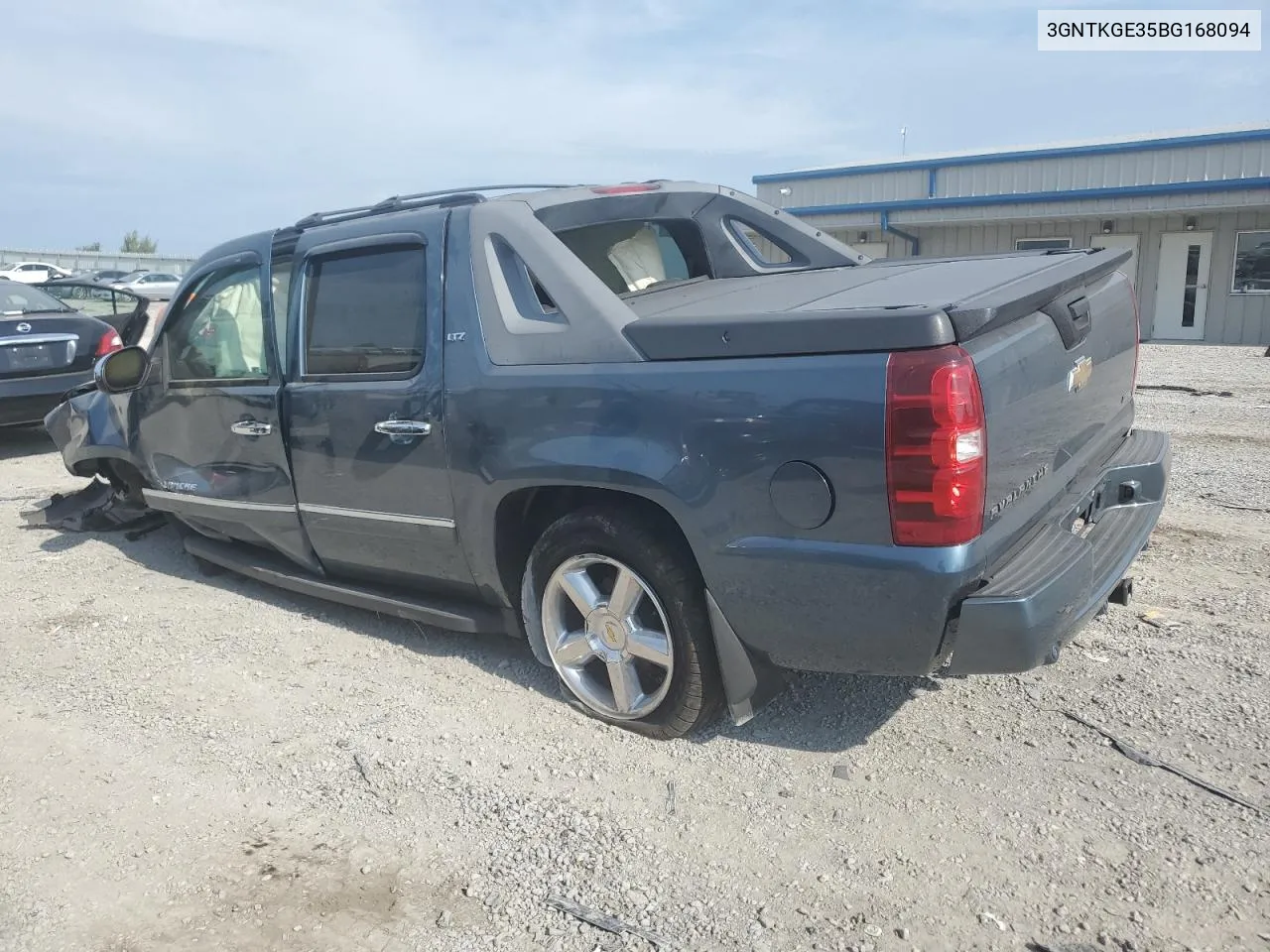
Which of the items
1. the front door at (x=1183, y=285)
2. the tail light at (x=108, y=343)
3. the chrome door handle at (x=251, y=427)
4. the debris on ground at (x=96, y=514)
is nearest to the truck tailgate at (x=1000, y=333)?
the chrome door handle at (x=251, y=427)

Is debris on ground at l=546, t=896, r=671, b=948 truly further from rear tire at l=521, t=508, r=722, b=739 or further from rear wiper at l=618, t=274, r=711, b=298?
rear wiper at l=618, t=274, r=711, b=298

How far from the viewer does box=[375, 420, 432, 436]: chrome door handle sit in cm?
370

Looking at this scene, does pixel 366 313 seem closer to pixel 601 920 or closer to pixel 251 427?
pixel 251 427

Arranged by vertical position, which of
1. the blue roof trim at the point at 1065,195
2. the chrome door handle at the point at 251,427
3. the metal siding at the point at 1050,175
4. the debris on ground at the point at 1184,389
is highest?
the metal siding at the point at 1050,175

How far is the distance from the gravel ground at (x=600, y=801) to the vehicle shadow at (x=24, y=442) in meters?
5.61

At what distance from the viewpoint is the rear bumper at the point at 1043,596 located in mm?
2654

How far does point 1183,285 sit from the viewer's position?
20.5 meters

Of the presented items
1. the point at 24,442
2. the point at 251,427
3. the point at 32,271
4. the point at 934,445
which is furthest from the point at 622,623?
the point at 32,271

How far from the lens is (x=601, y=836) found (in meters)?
2.90

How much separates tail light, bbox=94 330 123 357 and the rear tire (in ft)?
23.9

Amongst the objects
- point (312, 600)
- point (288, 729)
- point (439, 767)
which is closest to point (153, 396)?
point (312, 600)

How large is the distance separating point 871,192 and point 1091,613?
2194 cm

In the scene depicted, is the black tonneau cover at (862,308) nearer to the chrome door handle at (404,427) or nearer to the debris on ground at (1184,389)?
the chrome door handle at (404,427)

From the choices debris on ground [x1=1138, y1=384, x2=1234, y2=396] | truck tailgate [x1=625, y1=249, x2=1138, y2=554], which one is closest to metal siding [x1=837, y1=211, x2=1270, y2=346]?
debris on ground [x1=1138, y1=384, x2=1234, y2=396]
